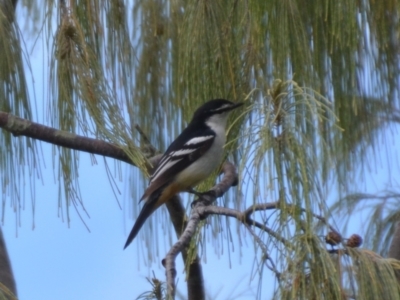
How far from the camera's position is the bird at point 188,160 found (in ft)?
9.20

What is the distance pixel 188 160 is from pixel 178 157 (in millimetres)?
77

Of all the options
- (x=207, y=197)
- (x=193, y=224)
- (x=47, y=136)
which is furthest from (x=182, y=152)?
(x=193, y=224)

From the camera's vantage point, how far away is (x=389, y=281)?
157 centimetres

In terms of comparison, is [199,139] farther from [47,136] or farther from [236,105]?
[47,136]

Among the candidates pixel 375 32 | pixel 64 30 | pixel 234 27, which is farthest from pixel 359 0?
pixel 64 30

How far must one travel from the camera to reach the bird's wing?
2809mm

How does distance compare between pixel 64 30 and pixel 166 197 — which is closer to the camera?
pixel 64 30

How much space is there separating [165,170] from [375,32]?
0.89 metres

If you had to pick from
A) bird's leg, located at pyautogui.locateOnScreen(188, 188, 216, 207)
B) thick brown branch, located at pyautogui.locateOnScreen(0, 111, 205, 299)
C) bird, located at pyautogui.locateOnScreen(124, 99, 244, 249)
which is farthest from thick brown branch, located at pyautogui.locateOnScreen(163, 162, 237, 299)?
thick brown branch, located at pyautogui.locateOnScreen(0, 111, 205, 299)

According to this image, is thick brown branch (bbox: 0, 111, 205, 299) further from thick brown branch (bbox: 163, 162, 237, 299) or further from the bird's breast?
the bird's breast

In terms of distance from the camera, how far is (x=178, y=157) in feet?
9.63

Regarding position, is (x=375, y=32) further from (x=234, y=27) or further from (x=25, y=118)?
(x=25, y=118)

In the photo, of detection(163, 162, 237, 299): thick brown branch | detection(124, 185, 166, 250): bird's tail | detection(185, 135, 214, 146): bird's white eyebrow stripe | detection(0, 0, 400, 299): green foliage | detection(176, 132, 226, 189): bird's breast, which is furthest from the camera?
detection(185, 135, 214, 146): bird's white eyebrow stripe

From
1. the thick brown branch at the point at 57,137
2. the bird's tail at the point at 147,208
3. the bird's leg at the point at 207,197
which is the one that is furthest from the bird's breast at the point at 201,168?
the thick brown branch at the point at 57,137
